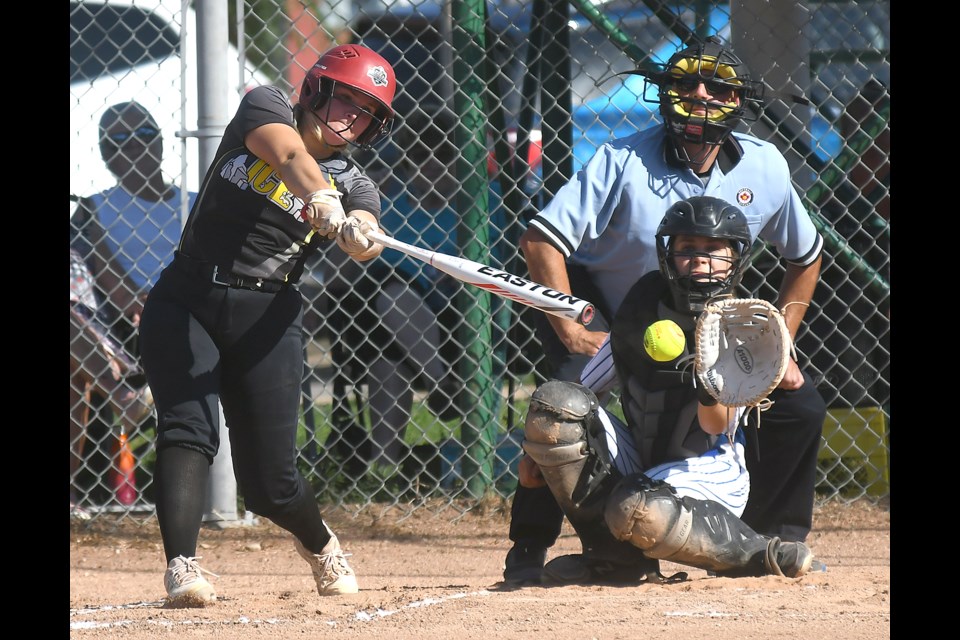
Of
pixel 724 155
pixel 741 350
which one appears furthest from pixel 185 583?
pixel 724 155

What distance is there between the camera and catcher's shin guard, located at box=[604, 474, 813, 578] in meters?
3.20

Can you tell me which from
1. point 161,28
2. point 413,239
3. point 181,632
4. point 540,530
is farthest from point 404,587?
point 161,28

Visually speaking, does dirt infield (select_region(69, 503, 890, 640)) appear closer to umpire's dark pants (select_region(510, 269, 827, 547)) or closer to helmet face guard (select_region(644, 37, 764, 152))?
umpire's dark pants (select_region(510, 269, 827, 547))

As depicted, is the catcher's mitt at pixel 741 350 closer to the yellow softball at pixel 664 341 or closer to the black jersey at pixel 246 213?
the yellow softball at pixel 664 341

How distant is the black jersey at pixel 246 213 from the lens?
318 centimetres

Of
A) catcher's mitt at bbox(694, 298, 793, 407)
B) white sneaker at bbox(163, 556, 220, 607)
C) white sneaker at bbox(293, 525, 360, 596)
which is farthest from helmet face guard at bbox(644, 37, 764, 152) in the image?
white sneaker at bbox(163, 556, 220, 607)

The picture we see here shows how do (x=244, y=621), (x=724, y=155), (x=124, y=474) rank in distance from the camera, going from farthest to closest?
(x=124, y=474), (x=724, y=155), (x=244, y=621)

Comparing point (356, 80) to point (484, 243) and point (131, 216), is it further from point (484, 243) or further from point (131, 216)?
point (131, 216)

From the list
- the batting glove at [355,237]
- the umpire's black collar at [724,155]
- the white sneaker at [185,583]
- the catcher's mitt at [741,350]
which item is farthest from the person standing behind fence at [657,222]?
the white sneaker at [185,583]

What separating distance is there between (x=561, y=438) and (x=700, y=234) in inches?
26.9

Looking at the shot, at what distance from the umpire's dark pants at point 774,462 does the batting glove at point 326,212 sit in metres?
1.01

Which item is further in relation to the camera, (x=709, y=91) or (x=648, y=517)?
(x=709, y=91)

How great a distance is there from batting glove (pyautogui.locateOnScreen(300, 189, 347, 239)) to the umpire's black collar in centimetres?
124

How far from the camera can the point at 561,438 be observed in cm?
328
